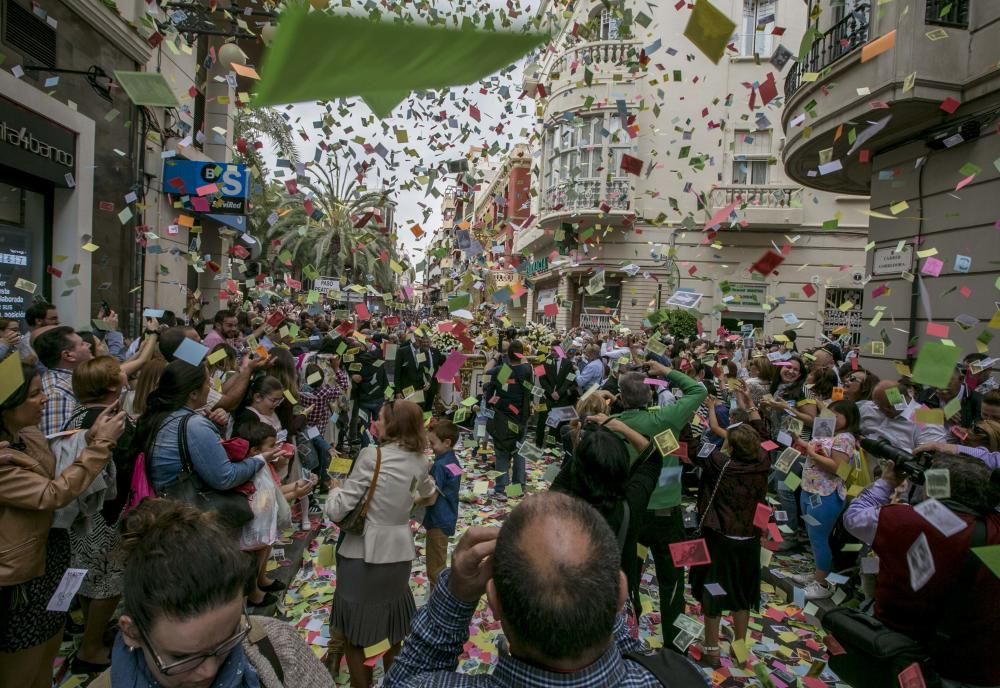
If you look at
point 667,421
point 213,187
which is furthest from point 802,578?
point 213,187

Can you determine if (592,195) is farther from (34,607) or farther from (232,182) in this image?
(34,607)

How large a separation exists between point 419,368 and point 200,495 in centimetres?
644

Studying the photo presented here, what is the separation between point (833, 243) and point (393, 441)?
888 inches

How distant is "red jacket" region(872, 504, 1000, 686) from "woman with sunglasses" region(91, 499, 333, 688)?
2.42 m

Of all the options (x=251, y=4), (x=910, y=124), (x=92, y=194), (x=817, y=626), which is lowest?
(x=817, y=626)

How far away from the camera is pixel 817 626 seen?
456 cm

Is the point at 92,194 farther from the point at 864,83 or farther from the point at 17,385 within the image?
the point at 864,83

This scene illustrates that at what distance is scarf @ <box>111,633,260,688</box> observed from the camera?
4.30 ft

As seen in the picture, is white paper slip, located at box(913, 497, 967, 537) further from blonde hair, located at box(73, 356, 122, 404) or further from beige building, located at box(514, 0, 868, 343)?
beige building, located at box(514, 0, 868, 343)

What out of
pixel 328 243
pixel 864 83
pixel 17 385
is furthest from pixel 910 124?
pixel 328 243

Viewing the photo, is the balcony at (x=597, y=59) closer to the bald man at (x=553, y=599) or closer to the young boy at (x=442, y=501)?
the young boy at (x=442, y=501)

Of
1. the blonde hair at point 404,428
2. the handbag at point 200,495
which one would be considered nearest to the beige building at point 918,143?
the blonde hair at point 404,428

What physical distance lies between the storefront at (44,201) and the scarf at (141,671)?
6.68m

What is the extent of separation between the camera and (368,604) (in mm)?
3066
